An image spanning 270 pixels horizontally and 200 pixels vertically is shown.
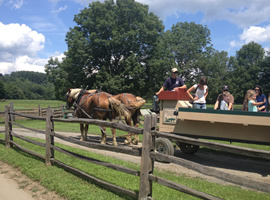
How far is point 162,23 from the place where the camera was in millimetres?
30281

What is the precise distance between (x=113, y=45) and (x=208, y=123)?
2181 cm

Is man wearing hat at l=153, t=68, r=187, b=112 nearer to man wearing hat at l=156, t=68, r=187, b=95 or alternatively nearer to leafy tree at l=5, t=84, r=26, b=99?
man wearing hat at l=156, t=68, r=187, b=95

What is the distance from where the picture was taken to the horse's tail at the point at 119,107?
9430 millimetres

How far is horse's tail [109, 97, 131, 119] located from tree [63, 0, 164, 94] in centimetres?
1624

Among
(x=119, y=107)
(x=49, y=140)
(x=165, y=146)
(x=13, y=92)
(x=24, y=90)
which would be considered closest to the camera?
(x=49, y=140)

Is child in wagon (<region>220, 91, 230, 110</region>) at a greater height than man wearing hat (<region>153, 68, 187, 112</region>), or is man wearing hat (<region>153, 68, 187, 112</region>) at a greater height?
man wearing hat (<region>153, 68, 187, 112</region>)

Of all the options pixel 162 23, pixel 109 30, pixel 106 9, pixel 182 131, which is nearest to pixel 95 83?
pixel 109 30

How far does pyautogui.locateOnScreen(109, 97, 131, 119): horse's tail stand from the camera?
371 inches

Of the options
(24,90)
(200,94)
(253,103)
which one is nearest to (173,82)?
(200,94)

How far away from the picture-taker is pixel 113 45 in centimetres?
2673

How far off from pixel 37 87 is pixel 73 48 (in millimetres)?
105949

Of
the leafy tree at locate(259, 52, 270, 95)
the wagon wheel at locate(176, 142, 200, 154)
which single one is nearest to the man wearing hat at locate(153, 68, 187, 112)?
the wagon wheel at locate(176, 142, 200, 154)

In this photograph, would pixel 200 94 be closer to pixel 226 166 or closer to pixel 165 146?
pixel 165 146

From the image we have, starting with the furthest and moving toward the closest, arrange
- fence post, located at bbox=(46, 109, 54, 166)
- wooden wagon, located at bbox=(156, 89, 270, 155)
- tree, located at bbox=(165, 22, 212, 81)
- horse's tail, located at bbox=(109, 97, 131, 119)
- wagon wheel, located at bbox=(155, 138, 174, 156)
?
tree, located at bbox=(165, 22, 212, 81), horse's tail, located at bbox=(109, 97, 131, 119), wagon wheel, located at bbox=(155, 138, 174, 156), fence post, located at bbox=(46, 109, 54, 166), wooden wagon, located at bbox=(156, 89, 270, 155)
